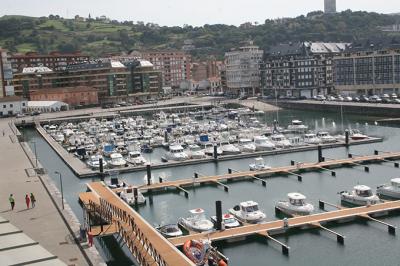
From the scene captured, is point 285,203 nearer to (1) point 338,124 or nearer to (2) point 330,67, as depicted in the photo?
(1) point 338,124

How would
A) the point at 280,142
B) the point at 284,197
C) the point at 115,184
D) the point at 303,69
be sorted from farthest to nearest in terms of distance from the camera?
the point at 303,69 < the point at 280,142 < the point at 115,184 < the point at 284,197

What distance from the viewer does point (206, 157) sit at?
48.6m

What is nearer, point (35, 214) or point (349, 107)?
point (35, 214)

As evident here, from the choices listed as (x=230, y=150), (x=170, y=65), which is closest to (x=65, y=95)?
(x=170, y=65)

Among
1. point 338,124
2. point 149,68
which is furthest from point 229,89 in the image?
point 338,124

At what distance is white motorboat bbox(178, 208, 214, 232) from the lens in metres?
26.8

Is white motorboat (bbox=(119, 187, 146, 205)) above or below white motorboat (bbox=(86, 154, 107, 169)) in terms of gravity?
below

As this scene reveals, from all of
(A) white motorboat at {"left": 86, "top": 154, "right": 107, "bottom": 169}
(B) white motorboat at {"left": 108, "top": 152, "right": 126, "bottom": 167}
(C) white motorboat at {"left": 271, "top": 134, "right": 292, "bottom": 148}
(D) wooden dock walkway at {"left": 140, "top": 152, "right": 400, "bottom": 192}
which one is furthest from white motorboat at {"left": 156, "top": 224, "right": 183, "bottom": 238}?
(C) white motorboat at {"left": 271, "top": 134, "right": 292, "bottom": 148}

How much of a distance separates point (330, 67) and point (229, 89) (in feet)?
89.5

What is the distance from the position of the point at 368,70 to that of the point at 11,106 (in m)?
64.4

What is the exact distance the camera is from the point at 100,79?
117 m

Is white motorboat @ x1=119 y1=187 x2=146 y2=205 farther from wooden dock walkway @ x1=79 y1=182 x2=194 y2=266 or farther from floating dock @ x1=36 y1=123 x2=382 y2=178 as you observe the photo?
floating dock @ x1=36 y1=123 x2=382 y2=178

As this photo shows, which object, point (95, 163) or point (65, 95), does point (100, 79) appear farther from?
point (95, 163)

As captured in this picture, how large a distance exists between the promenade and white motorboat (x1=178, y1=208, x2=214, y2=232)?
A: 5.89 m
